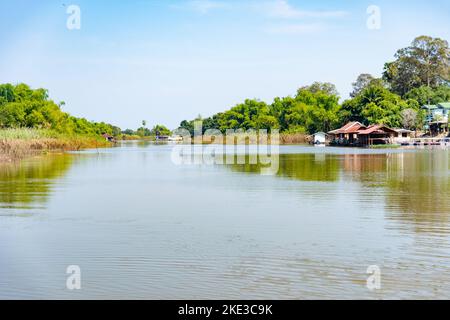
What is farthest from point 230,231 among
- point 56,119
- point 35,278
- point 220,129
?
point 220,129

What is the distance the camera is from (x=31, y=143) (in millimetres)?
39344

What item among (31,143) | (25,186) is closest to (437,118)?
(31,143)

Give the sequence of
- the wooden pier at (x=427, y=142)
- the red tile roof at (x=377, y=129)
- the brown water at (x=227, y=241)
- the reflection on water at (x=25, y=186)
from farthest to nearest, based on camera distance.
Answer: the red tile roof at (x=377, y=129), the wooden pier at (x=427, y=142), the reflection on water at (x=25, y=186), the brown water at (x=227, y=241)

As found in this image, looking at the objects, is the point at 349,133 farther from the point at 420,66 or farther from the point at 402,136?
the point at 420,66

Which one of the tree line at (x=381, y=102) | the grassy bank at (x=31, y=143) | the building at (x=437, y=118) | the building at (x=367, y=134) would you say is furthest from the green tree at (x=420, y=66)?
the grassy bank at (x=31, y=143)

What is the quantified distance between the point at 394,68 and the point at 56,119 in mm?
49510

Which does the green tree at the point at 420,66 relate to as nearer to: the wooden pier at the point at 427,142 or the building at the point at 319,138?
the building at the point at 319,138

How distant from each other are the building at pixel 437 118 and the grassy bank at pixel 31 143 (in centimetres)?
3881

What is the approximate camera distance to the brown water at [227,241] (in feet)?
22.9

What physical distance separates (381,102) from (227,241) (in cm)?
5700

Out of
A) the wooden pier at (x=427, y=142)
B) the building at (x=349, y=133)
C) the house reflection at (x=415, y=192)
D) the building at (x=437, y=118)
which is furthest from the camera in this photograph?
the building at (x=437, y=118)

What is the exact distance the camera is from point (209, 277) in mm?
7312

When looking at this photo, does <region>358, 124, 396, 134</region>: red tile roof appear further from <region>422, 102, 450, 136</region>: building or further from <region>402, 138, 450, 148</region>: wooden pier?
<region>422, 102, 450, 136</region>: building
